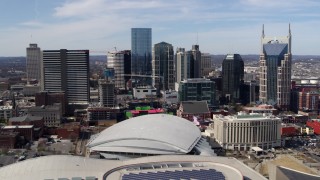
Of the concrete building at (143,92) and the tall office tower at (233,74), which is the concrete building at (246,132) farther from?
the concrete building at (143,92)

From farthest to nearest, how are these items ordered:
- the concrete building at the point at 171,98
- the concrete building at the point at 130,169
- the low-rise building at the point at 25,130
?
the concrete building at the point at 171,98 → the low-rise building at the point at 25,130 → the concrete building at the point at 130,169

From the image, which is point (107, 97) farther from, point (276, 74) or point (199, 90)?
point (276, 74)

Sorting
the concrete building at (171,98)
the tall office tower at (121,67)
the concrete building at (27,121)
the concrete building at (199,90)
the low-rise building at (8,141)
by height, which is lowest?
the low-rise building at (8,141)

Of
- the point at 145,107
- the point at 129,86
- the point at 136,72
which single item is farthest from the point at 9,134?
the point at 136,72

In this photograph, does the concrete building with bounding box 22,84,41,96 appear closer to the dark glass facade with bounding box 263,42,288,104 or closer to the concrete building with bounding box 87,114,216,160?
the dark glass facade with bounding box 263,42,288,104

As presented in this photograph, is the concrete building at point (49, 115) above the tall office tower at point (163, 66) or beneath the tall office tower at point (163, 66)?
beneath

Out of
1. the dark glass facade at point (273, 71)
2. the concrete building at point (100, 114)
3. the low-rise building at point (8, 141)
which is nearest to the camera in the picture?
the low-rise building at point (8, 141)

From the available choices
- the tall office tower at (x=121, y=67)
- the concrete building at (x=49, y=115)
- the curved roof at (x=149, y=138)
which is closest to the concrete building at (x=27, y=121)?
the concrete building at (x=49, y=115)
